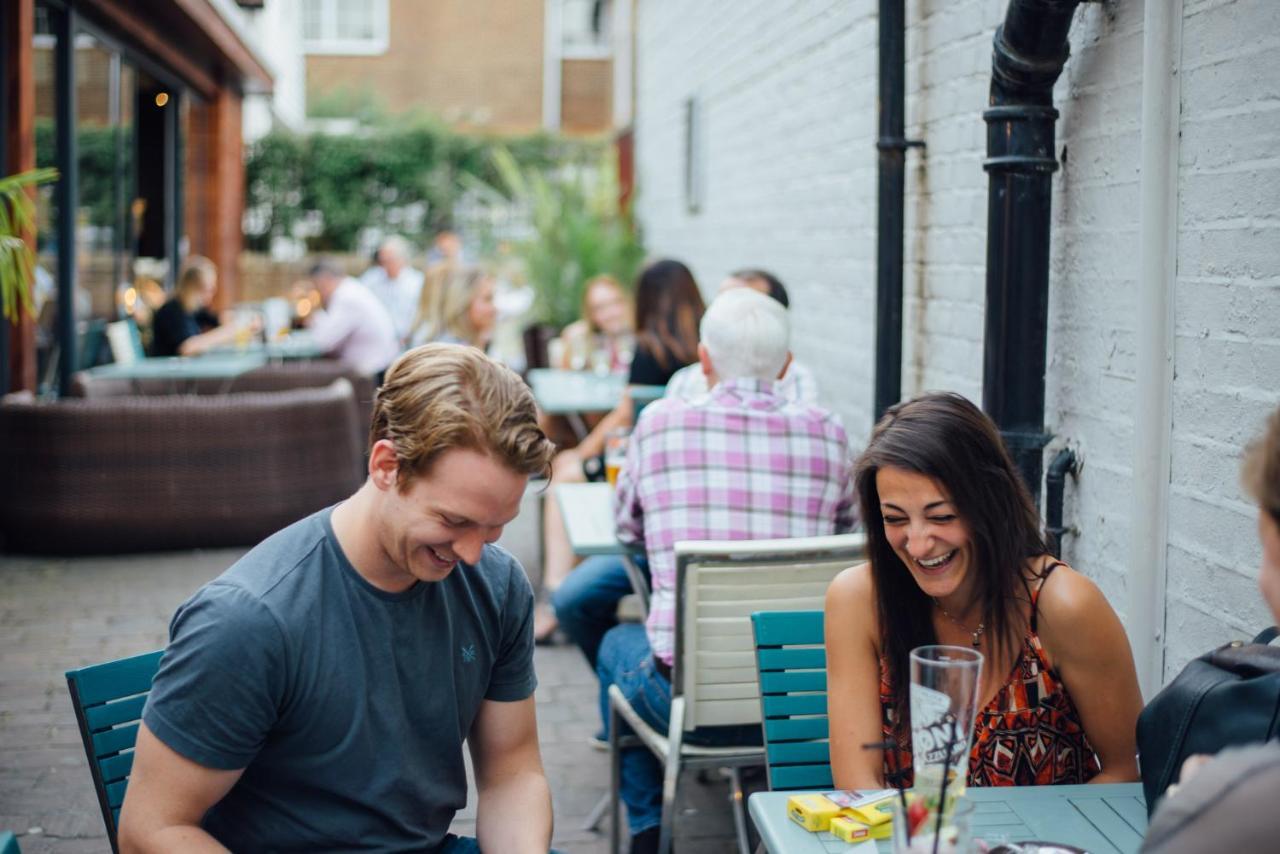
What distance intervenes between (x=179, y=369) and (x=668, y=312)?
467cm

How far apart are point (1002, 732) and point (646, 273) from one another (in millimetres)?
4015

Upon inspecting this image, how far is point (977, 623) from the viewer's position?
261 centimetres

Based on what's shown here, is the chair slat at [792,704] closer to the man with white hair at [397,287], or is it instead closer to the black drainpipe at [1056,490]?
the black drainpipe at [1056,490]

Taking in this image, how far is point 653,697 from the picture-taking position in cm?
362

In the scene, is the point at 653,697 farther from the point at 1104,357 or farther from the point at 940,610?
the point at 1104,357

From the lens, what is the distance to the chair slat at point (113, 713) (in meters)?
2.43

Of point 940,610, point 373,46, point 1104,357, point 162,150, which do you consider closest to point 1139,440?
point 1104,357

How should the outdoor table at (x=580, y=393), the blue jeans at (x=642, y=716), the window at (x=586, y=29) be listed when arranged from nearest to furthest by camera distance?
the blue jeans at (x=642, y=716), the outdoor table at (x=580, y=393), the window at (x=586, y=29)

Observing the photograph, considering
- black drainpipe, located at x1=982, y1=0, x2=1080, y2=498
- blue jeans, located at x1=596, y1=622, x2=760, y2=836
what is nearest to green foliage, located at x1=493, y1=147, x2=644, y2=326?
blue jeans, located at x1=596, y1=622, x2=760, y2=836

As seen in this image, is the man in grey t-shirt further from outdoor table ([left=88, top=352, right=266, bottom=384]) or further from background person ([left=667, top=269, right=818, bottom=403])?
outdoor table ([left=88, top=352, right=266, bottom=384])

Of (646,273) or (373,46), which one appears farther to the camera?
(373,46)

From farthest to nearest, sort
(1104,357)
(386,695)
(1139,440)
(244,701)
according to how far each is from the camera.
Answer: (1104,357) < (1139,440) < (386,695) < (244,701)

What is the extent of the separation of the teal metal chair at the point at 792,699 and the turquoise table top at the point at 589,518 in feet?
3.76

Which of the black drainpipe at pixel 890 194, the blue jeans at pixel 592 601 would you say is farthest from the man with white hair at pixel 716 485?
the black drainpipe at pixel 890 194
